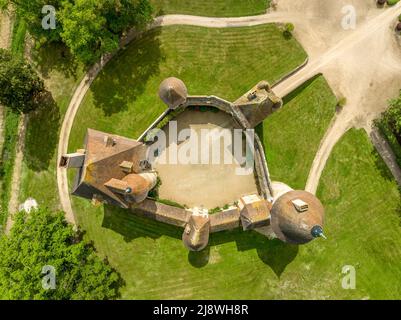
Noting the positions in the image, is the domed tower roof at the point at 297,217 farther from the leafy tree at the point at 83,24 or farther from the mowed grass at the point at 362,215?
the leafy tree at the point at 83,24

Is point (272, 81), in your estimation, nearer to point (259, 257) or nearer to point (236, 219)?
point (236, 219)

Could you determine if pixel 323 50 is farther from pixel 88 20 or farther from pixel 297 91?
pixel 88 20

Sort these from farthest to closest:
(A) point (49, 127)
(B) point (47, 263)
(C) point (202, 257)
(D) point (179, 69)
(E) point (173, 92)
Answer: (A) point (49, 127)
(D) point (179, 69)
(C) point (202, 257)
(E) point (173, 92)
(B) point (47, 263)

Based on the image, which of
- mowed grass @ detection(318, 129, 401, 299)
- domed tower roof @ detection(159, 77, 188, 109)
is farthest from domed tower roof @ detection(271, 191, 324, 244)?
domed tower roof @ detection(159, 77, 188, 109)

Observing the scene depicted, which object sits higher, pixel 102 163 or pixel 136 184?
pixel 102 163

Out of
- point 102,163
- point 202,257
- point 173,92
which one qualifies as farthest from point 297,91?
point 102,163

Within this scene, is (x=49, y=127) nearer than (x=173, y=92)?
No
